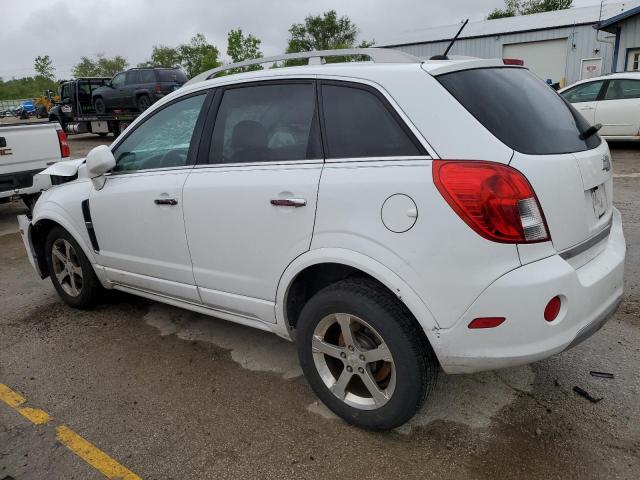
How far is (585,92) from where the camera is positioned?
11.3m

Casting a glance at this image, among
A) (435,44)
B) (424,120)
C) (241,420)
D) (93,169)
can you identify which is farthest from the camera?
(435,44)

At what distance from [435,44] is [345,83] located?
34265mm

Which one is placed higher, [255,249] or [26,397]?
[255,249]

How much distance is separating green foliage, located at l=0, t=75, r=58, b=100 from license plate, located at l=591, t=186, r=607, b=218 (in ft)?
283

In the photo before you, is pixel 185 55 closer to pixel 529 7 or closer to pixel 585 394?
pixel 529 7

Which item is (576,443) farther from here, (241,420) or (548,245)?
(241,420)

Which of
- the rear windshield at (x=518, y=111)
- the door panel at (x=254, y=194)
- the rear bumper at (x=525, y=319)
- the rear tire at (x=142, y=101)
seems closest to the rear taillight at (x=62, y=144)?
the door panel at (x=254, y=194)

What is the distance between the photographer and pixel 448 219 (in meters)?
2.15

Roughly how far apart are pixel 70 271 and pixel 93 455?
214 cm

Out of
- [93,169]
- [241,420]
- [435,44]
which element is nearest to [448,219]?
[241,420]

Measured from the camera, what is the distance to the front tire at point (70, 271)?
4.16m

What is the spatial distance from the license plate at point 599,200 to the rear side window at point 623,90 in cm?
967

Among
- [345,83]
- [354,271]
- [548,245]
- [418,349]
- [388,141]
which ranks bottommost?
[418,349]

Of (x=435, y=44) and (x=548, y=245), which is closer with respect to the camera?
(x=548, y=245)
